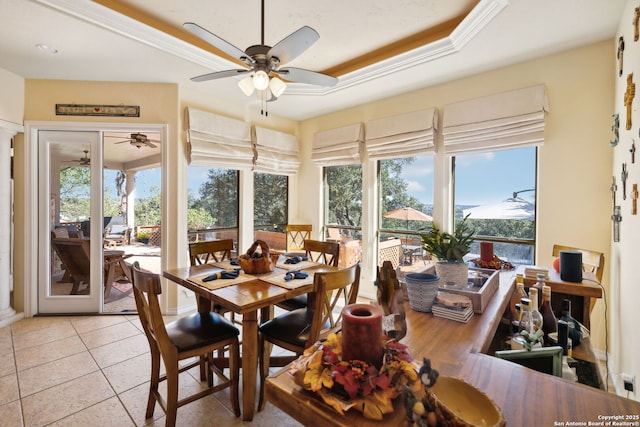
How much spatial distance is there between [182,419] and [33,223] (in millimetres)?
3041

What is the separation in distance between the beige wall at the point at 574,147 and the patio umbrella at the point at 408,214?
119cm

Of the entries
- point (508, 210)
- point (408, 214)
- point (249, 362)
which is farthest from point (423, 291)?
point (408, 214)

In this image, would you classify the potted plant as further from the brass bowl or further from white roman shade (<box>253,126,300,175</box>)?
white roman shade (<box>253,126,300,175</box>)

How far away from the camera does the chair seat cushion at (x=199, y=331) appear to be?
5.81 feet

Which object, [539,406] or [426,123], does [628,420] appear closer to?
[539,406]

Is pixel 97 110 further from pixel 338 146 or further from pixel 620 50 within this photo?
pixel 620 50

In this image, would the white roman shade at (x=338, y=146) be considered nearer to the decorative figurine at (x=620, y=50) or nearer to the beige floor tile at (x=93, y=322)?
the decorative figurine at (x=620, y=50)

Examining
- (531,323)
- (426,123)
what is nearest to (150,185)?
(426,123)

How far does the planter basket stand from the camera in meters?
1.40

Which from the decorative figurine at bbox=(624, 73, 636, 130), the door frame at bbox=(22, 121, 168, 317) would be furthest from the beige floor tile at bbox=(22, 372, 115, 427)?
the decorative figurine at bbox=(624, 73, 636, 130)

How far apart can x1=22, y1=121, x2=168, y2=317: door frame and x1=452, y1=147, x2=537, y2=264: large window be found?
12.2ft

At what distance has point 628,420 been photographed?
2.30ft

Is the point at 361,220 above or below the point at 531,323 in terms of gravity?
above

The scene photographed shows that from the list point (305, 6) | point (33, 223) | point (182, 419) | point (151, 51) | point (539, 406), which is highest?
point (305, 6)
